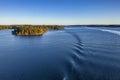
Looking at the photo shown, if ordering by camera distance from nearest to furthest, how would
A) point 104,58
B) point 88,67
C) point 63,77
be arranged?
1. point 63,77
2. point 88,67
3. point 104,58

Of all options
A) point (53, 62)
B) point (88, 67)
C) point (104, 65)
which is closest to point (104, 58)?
point (104, 65)

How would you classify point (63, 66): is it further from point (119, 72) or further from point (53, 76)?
point (119, 72)

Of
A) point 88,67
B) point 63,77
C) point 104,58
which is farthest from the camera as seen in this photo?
point 104,58

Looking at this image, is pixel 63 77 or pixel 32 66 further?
pixel 32 66

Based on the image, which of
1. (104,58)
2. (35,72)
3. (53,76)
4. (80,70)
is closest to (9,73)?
(35,72)

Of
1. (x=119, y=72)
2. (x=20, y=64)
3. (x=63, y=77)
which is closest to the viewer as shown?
(x=63, y=77)

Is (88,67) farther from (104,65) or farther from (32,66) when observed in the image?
(32,66)

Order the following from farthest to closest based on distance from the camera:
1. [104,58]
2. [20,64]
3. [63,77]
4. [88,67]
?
[104,58]
[20,64]
[88,67]
[63,77]

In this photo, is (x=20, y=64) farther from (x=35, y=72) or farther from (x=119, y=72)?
(x=119, y=72)

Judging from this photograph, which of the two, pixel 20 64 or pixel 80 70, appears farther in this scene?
pixel 20 64
